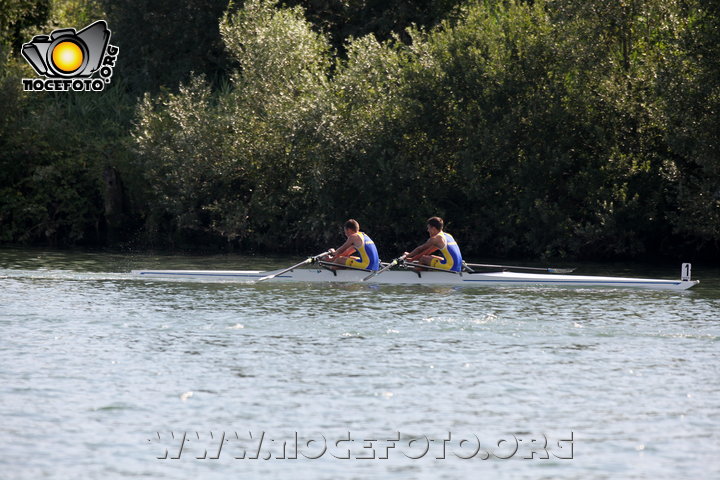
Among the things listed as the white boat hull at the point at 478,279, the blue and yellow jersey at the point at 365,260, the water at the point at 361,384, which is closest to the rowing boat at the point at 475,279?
the white boat hull at the point at 478,279

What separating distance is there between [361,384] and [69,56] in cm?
2775

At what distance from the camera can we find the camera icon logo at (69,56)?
39250 mm

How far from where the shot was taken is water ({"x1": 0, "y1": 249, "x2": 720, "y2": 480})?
10.8 meters

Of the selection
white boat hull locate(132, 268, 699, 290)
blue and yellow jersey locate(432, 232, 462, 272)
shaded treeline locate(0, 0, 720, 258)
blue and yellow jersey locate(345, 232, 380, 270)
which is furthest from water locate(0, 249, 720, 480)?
shaded treeline locate(0, 0, 720, 258)

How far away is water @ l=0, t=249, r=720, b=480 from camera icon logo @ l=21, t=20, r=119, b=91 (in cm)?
1776

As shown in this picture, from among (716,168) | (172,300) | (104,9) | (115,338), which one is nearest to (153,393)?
(115,338)

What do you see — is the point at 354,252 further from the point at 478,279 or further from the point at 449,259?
the point at 478,279

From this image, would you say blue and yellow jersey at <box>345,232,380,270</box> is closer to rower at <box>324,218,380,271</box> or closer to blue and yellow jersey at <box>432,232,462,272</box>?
rower at <box>324,218,380,271</box>

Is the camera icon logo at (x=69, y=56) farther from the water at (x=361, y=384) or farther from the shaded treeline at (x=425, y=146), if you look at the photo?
the water at (x=361, y=384)

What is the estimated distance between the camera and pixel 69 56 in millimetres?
38469

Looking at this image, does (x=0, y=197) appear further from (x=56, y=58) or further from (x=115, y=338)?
(x=115, y=338)

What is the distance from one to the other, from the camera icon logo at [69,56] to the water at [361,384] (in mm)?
17757

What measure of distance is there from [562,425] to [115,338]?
334 inches

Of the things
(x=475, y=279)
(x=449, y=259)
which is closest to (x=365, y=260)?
(x=449, y=259)
